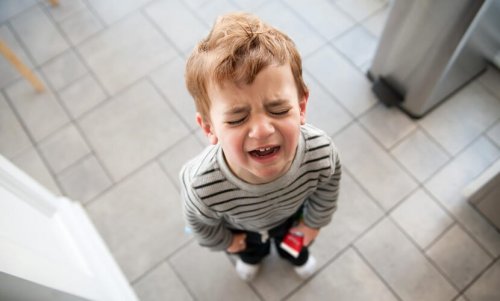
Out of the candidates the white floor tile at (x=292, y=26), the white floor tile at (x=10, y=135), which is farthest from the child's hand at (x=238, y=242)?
the white floor tile at (x=10, y=135)

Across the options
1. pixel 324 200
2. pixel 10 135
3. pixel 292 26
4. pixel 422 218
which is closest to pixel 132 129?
pixel 10 135

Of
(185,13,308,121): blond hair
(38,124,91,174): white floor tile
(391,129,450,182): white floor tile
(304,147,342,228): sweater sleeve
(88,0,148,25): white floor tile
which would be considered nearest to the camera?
(185,13,308,121): blond hair

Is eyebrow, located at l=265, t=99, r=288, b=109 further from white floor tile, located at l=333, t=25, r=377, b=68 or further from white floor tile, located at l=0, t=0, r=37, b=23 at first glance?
white floor tile, located at l=0, t=0, r=37, b=23

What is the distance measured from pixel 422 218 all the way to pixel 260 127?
44.0 inches

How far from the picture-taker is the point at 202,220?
3.02 feet

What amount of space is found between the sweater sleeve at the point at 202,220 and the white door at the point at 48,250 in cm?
36

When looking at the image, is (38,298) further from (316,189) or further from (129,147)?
(129,147)

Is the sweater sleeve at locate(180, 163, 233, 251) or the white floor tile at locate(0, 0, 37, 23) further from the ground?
the sweater sleeve at locate(180, 163, 233, 251)

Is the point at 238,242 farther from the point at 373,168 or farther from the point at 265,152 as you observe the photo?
the point at 373,168

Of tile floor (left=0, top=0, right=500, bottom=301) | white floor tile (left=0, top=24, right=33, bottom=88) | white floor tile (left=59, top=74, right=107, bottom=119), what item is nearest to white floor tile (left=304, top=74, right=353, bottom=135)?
tile floor (left=0, top=0, right=500, bottom=301)

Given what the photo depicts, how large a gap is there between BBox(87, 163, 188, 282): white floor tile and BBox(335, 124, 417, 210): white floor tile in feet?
2.40

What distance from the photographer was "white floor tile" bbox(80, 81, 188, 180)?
5.49ft

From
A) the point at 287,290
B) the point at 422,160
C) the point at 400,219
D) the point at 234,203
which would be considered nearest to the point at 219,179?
the point at 234,203

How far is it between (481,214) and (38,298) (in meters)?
1.49
